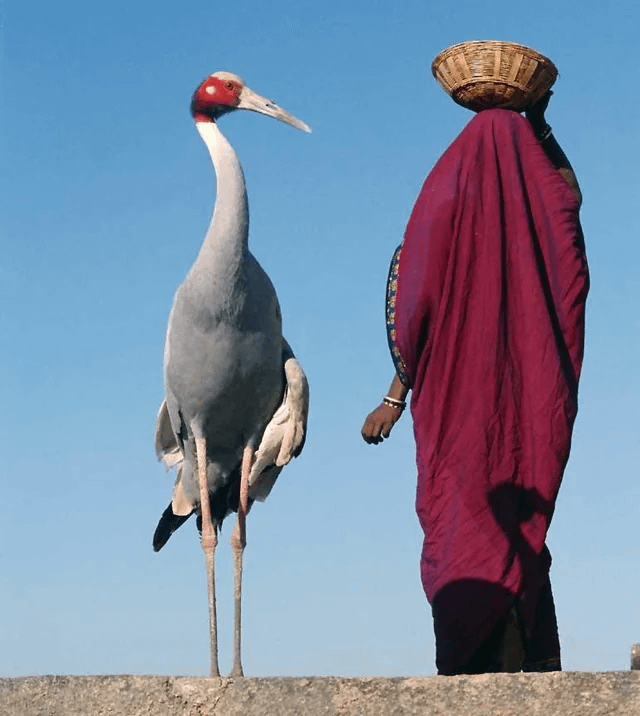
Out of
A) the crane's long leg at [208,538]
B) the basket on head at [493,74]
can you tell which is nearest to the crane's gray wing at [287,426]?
the crane's long leg at [208,538]

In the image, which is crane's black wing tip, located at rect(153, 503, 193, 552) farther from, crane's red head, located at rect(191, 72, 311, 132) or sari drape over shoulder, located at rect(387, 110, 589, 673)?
crane's red head, located at rect(191, 72, 311, 132)

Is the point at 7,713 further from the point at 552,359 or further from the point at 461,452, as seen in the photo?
the point at 552,359

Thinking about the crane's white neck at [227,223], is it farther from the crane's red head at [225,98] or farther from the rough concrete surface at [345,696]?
the rough concrete surface at [345,696]

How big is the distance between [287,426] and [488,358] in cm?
108

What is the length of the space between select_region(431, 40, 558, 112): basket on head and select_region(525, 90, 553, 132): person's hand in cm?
5

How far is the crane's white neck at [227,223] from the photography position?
6430mm

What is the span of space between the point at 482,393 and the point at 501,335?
0.90ft

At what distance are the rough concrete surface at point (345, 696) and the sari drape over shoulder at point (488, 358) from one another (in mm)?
1267

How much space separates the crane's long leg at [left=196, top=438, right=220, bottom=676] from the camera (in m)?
5.96

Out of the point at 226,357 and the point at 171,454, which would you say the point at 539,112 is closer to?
the point at 226,357

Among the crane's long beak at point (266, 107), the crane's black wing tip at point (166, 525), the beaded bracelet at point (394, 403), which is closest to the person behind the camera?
the beaded bracelet at point (394, 403)

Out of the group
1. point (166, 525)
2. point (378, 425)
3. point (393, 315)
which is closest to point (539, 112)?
point (393, 315)

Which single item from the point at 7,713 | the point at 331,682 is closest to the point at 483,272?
the point at 331,682

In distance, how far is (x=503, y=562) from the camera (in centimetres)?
580
